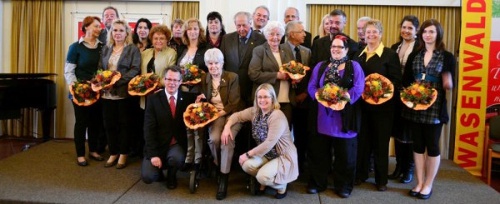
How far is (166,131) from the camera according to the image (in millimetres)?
3719

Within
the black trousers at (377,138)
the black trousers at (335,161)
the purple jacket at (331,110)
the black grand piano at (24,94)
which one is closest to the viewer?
the purple jacket at (331,110)

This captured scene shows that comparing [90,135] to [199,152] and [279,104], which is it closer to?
[199,152]

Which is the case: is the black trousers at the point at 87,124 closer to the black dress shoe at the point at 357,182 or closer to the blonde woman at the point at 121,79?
the blonde woman at the point at 121,79

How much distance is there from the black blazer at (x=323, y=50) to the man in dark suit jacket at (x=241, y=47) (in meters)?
0.54

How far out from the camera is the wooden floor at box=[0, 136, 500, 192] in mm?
5012

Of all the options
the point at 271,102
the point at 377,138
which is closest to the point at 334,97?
the point at 271,102

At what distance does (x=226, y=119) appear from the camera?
12.6 ft

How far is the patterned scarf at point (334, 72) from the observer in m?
3.47

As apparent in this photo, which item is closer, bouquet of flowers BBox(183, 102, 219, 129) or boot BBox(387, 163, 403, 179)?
bouquet of flowers BBox(183, 102, 219, 129)

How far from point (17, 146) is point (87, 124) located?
205 cm

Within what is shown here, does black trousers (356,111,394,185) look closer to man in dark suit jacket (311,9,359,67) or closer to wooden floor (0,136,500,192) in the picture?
man in dark suit jacket (311,9,359,67)

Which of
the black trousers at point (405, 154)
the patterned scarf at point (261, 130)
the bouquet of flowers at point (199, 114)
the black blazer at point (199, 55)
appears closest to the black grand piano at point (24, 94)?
the black blazer at point (199, 55)

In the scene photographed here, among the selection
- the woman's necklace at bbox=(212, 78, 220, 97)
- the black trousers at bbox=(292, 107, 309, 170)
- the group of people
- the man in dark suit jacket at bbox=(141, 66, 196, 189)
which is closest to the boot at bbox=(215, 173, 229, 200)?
the group of people

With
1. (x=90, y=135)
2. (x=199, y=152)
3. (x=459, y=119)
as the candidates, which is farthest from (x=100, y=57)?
(x=459, y=119)
